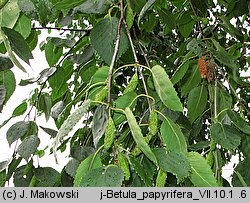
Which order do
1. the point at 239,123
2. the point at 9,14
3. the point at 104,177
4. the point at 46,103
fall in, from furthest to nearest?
the point at 46,103
the point at 239,123
the point at 9,14
the point at 104,177

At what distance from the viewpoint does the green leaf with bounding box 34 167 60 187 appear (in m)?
0.68

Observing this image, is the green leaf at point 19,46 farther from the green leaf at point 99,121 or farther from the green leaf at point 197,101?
the green leaf at point 197,101

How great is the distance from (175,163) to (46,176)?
1.18 feet

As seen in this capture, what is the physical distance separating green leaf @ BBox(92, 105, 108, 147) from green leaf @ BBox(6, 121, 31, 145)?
0.30 metres

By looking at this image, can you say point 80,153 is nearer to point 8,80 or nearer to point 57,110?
point 8,80

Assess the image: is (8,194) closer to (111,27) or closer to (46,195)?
(46,195)

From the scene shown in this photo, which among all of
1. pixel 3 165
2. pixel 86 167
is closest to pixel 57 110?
pixel 3 165

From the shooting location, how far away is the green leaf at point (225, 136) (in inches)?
21.5

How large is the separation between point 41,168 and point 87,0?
292 millimetres

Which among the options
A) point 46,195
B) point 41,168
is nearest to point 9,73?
point 41,168

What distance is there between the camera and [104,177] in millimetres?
340

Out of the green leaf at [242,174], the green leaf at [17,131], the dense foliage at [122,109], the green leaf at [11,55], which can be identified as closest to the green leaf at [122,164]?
the dense foliage at [122,109]

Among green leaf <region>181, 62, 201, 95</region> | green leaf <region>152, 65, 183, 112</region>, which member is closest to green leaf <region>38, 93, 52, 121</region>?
green leaf <region>181, 62, 201, 95</region>

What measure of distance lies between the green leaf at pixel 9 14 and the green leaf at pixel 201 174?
0.24 m
